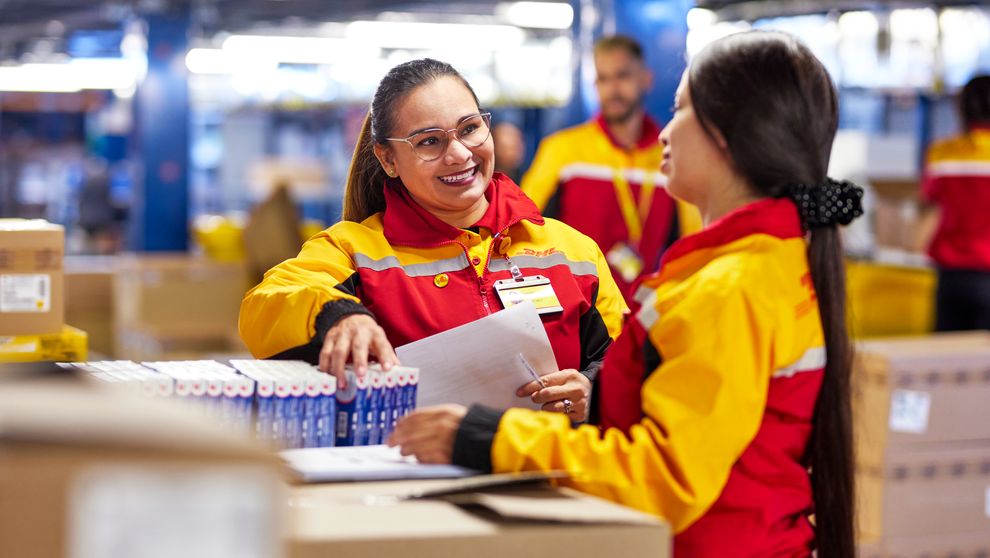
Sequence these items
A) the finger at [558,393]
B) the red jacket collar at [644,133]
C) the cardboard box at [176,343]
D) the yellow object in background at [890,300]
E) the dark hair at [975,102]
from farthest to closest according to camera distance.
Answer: the yellow object in background at [890,300] < the cardboard box at [176,343] < the dark hair at [975,102] < the red jacket collar at [644,133] < the finger at [558,393]

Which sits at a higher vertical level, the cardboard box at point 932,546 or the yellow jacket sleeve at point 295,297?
the yellow jacket sleeve at point 295,297

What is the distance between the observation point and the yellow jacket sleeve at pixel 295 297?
81.7 inches

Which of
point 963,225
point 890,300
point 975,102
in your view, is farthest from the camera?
point 890,300

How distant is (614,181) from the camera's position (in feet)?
15.3

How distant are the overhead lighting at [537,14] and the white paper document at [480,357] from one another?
409 inches

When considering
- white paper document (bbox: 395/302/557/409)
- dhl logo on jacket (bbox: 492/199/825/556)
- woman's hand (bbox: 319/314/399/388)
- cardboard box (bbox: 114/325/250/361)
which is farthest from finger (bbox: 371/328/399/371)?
cardboard box (bbox: 114/325/250/361)

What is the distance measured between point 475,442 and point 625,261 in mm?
3118

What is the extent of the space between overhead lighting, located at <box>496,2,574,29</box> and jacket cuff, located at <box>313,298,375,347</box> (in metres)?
10.4

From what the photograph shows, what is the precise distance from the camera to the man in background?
15.3ft

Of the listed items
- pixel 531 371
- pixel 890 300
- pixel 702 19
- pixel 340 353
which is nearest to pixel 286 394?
pixel 340 353

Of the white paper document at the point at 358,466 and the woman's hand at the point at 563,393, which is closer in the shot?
the white paper document at the point at 358,466

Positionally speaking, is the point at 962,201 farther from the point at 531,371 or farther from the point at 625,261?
the point at 531,371

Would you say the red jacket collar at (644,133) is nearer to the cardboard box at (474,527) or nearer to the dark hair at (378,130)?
the dark hair at (378,130)

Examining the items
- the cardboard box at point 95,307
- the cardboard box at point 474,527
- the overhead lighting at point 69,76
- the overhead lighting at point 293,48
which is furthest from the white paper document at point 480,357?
the overhead lighting at point 69,76
